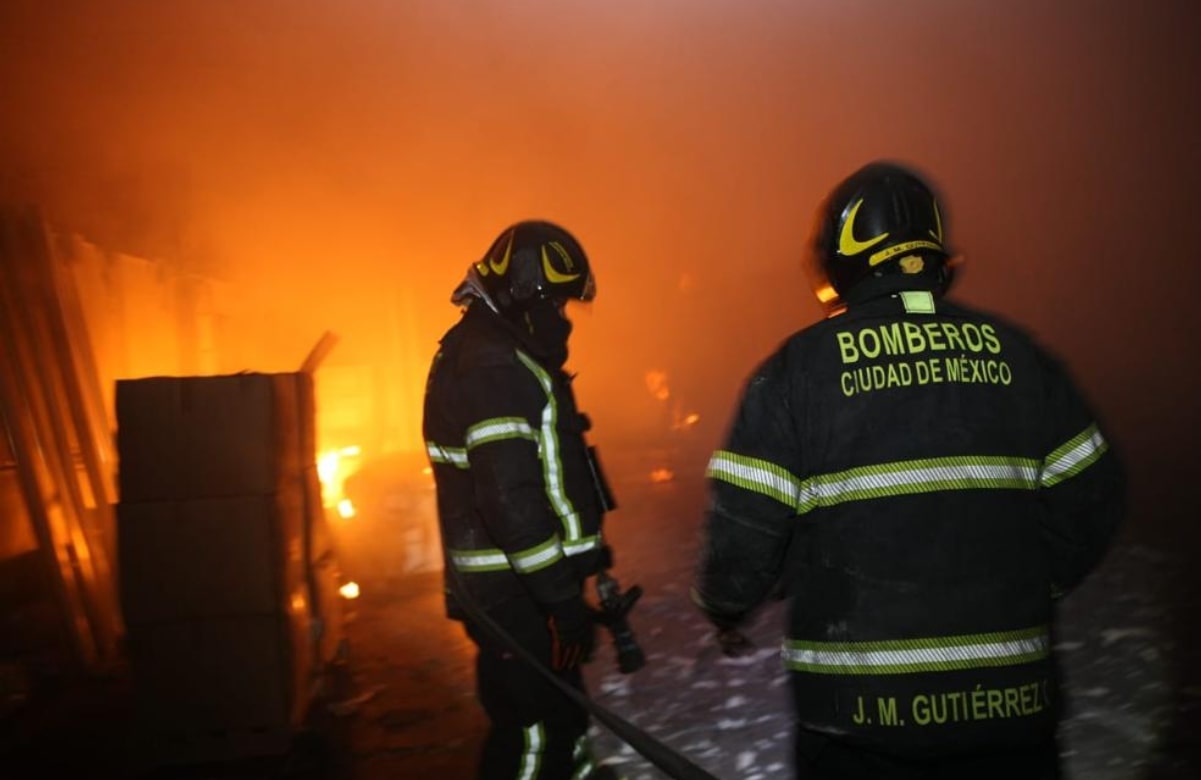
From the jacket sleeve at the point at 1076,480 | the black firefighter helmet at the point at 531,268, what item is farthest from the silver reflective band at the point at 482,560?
the jacket sleeve at the point at 1076,480

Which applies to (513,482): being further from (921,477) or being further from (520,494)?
(921,477)

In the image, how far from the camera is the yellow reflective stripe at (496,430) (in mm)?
2141

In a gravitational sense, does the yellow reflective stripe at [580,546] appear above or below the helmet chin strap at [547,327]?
below

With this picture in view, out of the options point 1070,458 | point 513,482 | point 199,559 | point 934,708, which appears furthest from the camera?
point 199,559

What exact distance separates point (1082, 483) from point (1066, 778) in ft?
6.64

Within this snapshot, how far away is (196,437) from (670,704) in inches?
98.9

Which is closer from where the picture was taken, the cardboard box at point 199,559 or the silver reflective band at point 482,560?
the silver reflective band at point 482,560

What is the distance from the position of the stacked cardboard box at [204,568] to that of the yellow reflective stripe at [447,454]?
1.15 m

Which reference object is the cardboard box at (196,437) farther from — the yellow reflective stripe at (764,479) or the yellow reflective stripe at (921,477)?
the yellow reflective stripe at (921,477)

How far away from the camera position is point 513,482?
2117 millimetres

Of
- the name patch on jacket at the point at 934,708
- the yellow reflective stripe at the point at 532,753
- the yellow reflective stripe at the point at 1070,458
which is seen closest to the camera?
the name patch on jacket at the point at 934,708

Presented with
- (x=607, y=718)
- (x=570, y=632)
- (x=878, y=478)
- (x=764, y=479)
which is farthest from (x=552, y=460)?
(x=878, y=478)

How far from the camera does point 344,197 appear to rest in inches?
489

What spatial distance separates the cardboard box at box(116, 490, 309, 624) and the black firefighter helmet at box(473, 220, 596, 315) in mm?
1495
